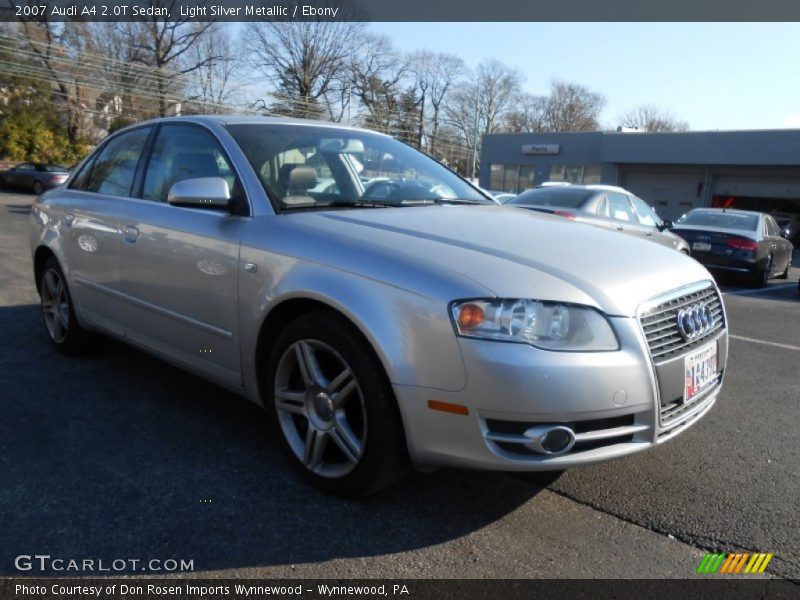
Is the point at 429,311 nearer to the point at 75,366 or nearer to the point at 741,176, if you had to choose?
the point at 75,366

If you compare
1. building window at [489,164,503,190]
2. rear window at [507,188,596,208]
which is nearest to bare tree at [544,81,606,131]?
building window at [489,164,503,190]

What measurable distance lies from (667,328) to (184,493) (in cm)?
210

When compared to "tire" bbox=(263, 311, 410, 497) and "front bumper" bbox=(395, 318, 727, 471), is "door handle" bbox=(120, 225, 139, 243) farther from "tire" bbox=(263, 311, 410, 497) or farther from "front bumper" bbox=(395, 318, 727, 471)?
"front bumper" bbox=(395, 318, 727, 471)

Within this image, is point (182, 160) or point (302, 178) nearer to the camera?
point (302, 178)

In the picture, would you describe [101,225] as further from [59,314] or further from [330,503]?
[330,503]

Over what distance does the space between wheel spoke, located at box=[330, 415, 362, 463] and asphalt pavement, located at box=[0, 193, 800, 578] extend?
0.23 meters

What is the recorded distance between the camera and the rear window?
866 cm

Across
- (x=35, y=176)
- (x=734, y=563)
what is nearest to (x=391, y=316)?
(x=734, y=563)

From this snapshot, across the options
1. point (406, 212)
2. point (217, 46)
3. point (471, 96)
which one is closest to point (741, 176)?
point (406, 212)

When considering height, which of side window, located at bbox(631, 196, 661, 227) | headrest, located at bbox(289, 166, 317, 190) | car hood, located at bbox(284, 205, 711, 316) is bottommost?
side window, located at bbox(631, 196, 661, 227)

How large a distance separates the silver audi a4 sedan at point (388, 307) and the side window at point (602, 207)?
5222mm

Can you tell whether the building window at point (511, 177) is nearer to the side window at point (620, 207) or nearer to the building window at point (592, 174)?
the building window at point (592, 174)

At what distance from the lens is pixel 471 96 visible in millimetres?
64125

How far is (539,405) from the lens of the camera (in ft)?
7.14
